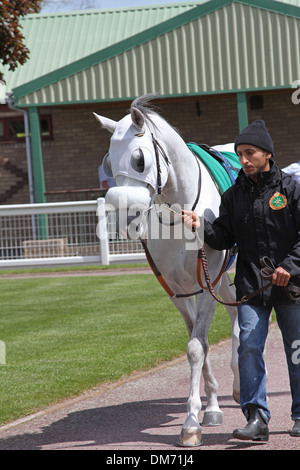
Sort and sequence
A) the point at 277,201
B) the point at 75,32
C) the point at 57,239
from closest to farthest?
the point at 277,201 < the point at 57,239 < the point at 75,32

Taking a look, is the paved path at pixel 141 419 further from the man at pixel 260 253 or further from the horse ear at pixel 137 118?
the horse ear at pixel 137 118

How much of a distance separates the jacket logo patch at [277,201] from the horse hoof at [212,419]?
63.3 inches

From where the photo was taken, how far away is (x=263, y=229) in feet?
15.6

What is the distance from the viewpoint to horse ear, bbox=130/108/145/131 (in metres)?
4.59

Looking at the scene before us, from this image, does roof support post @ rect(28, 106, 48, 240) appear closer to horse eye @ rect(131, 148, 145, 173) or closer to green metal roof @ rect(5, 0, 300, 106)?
green metal roof @ rect(5, 0, 300, 106)

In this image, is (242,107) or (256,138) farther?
(242,107)

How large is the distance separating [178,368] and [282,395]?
1.40m

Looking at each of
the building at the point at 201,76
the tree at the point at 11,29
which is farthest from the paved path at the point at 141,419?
the building at the point at 201,76

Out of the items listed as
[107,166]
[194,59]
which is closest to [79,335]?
[107,166]

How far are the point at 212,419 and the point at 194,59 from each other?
577 inches

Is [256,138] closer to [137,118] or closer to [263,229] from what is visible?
[263,229]

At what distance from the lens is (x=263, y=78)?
735 inches

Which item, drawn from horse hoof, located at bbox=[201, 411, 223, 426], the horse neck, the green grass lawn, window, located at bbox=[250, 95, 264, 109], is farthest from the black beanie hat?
window, located at bbox=[250, 95, 264, 109]

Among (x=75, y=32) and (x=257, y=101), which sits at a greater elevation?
(x=75, y=32)
